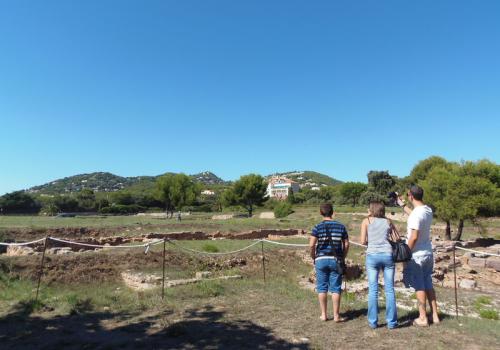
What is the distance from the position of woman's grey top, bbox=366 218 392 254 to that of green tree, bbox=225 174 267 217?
5622cm

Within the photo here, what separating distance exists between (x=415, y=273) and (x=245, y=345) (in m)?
2.63

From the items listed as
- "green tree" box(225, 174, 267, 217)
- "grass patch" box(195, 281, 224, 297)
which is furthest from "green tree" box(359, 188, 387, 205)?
"grass patch" box(195, 281, 224, 297)

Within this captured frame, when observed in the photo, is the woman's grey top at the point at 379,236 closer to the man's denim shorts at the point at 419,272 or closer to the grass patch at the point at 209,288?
the man's denim shorts at the point at 419,272

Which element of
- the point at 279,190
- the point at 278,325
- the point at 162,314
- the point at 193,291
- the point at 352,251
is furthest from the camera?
the point at 279,190

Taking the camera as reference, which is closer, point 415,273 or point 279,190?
point 415,273

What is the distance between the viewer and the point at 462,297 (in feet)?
35.6

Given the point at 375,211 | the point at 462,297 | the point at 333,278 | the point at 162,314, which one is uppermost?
the point at 375,211

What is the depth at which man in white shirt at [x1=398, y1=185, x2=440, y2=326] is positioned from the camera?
5.23 m

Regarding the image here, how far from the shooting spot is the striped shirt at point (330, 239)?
5559 millimetres

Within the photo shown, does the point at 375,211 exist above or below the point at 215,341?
above

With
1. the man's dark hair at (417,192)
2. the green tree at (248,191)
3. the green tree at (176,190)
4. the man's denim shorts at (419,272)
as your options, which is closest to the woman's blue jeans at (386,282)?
the man's denim shorts at (419,272)

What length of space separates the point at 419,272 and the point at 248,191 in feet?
185

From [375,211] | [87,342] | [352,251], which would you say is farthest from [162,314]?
[352,251]

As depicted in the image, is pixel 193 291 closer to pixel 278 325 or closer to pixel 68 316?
pixel 68 316
